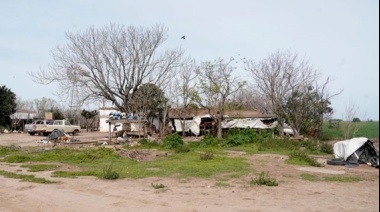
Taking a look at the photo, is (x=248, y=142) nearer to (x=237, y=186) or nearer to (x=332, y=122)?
(x=332, y=122)

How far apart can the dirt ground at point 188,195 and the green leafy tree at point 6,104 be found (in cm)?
3843

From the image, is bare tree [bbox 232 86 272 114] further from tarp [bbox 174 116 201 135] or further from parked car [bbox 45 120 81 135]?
parked car [bbox 45 120 81 135]

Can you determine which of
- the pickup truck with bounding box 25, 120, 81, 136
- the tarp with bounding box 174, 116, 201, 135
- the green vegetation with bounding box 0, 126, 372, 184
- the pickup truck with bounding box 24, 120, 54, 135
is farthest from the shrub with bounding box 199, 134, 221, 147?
the pickup truck with bounding box 24, 120, 54, 135

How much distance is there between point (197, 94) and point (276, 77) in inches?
275

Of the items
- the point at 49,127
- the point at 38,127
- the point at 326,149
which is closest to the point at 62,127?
the point at 49,127

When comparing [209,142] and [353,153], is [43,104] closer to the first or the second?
[209,142]

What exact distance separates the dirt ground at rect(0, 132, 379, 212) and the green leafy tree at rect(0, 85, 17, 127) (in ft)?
126

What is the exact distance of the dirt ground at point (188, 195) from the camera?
714cm

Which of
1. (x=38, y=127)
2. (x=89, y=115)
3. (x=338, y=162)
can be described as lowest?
(x=338, y=162)

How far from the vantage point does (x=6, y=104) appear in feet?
149

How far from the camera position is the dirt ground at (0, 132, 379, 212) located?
714 centimetres

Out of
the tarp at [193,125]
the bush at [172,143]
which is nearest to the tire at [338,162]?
the bush at [172,143]

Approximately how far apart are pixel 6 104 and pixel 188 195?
142ft

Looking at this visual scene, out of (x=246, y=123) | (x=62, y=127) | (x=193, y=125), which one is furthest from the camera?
(x=193, y=125)
